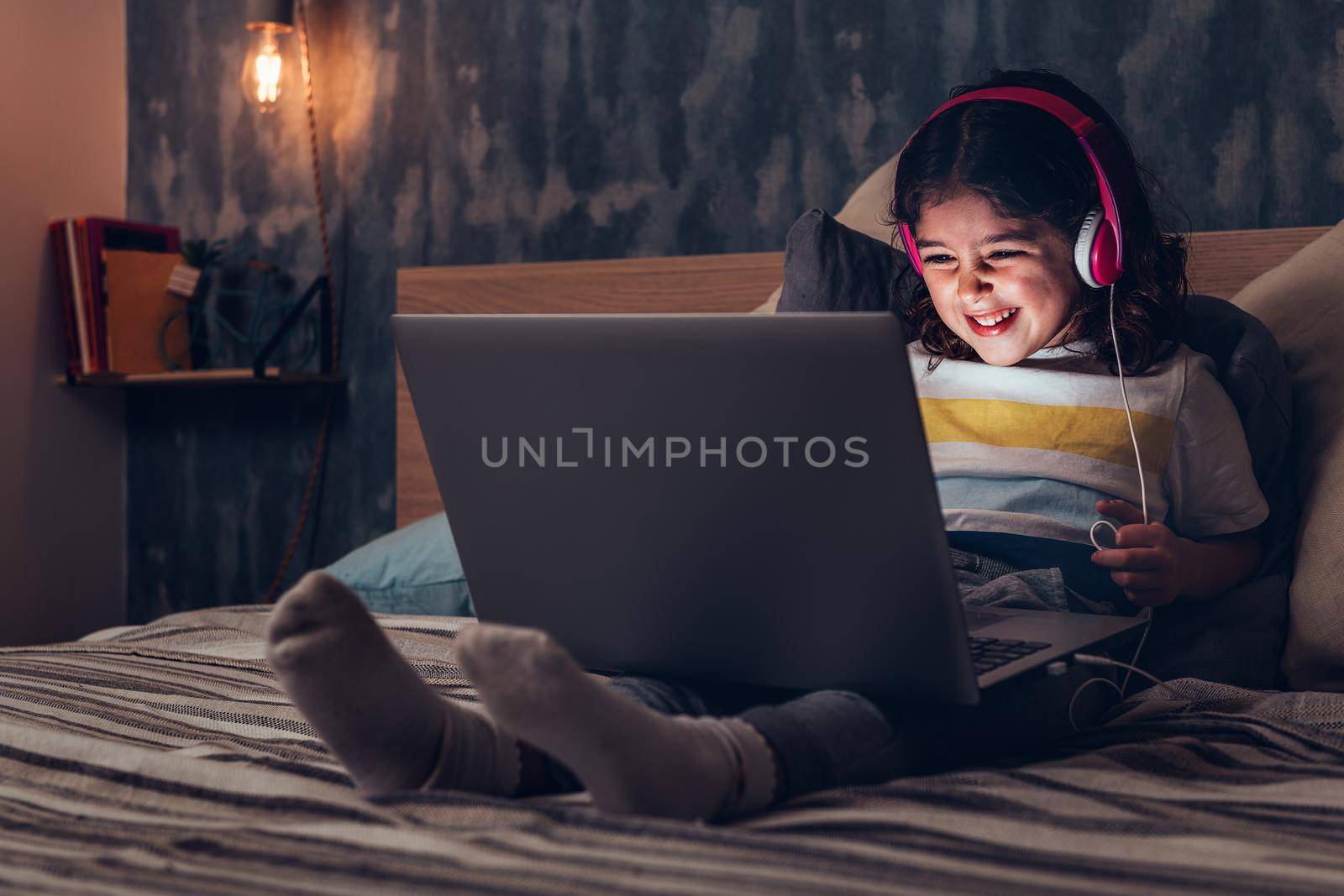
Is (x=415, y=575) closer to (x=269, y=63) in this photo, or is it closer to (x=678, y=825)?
(x=678, y=825)

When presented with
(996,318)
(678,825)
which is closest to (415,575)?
(996,318)

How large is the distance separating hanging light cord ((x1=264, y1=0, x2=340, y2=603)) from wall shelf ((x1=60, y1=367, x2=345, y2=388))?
75 mm

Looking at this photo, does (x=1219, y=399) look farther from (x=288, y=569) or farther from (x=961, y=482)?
(x=288, y=569)

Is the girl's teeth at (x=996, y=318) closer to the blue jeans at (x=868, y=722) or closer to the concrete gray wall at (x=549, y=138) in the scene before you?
the blue jeans at (x=868, y=722)

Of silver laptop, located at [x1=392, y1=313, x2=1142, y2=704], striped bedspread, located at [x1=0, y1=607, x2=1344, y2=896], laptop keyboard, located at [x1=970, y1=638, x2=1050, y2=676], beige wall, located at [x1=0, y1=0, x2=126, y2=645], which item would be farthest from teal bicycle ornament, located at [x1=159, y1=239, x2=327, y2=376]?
laptop keyboard, located at [x1=970, y1=638, x2=1050, y2=676]

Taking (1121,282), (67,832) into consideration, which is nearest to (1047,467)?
(1121,282)

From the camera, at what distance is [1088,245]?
112 cm

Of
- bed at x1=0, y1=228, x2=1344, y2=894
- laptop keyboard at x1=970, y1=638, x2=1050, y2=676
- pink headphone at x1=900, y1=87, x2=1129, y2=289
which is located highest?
pink headphone at x1=900, y1=87, x2=1129, y2=289

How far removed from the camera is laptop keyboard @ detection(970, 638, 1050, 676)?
0.75 metres

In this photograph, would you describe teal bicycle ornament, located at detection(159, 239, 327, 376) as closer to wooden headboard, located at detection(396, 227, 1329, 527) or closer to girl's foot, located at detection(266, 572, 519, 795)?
wooden headboard, located at detection(396, 227, 1329, 527)

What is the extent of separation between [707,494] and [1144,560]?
1.59ft

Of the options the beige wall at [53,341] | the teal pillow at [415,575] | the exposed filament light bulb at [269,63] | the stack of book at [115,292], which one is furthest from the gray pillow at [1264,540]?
the beige wall at [53,341]

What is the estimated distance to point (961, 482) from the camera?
114 cm

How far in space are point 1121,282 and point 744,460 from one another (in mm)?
630
